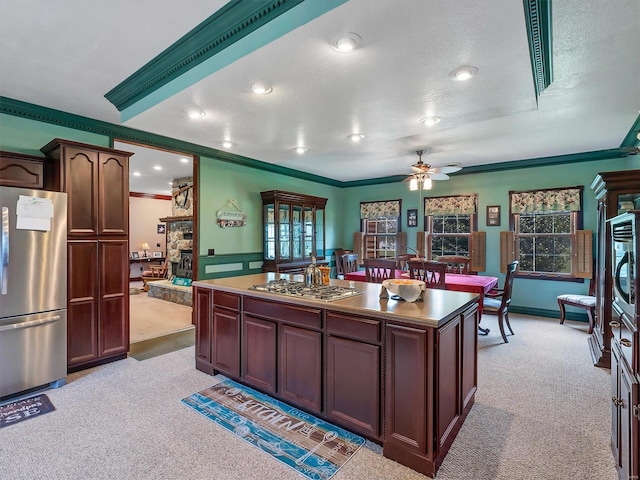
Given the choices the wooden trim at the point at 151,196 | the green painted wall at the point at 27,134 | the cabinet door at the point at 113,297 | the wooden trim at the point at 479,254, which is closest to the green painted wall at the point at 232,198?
the cabinet door at the point at 113,297

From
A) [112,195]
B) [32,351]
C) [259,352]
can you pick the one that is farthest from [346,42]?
[32,351]

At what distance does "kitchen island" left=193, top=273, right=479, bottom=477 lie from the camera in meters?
1.85

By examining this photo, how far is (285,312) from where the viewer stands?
247 cm

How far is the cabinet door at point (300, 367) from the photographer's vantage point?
7.54 ft

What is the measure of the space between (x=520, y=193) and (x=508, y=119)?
2.43 m

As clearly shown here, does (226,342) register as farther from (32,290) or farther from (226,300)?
(32,290)

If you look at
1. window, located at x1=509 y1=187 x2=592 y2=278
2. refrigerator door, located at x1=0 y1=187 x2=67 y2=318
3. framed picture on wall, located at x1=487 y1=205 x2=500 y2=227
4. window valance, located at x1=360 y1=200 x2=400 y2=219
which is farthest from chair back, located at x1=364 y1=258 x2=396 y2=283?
refrigerator door, located at x1=0 y1=187 x2=67 y2=318

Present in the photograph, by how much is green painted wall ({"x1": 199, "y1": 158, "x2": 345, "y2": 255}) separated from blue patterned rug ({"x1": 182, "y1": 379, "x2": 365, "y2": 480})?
2.56 meters

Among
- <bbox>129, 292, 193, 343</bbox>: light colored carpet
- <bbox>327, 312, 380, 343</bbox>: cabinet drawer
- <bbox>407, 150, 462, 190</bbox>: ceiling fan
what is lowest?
<bbox>129, 292, 193, 343</bbox>: light colored carpet

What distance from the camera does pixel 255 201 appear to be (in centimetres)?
558

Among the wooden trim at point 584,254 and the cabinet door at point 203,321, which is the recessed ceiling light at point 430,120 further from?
the wooden trim at point 584,254

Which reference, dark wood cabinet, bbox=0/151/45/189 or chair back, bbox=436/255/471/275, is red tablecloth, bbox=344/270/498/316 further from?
dark wood cabinet, bbox=0/151/45/189

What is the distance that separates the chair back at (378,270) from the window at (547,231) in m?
2.80

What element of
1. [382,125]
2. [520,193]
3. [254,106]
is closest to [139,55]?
[254,106]
